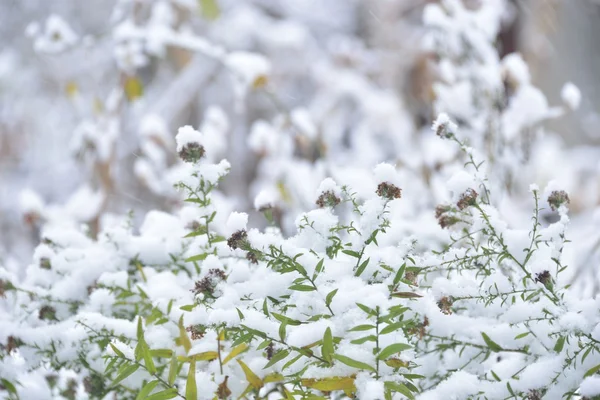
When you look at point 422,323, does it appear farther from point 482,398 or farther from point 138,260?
point 138,260

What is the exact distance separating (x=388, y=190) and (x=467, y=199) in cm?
11

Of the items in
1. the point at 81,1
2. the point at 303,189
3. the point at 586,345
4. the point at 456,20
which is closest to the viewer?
the point at 586,345

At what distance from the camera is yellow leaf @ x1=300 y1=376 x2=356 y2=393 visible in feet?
2.59

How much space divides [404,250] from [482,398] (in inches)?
8.9

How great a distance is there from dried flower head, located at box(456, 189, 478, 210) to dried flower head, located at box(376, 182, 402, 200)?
3.6 inches

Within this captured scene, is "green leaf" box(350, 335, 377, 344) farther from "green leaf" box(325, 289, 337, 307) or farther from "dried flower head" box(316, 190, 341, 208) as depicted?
"dried flower head" box(316, 190, 341, 208)

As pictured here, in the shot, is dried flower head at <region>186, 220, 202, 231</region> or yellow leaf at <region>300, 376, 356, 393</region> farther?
dried flower head at <region>186, 220, 202, 231</region>

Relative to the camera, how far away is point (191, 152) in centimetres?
93

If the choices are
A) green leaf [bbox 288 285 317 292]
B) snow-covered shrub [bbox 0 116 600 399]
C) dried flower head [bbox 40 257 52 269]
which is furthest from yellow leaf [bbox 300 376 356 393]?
dried flower head [bbox 40 257 52 269]

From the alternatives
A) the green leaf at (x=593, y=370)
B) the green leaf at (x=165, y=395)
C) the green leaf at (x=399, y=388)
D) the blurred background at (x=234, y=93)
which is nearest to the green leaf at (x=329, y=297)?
the green leaf at (x=399, y=388)

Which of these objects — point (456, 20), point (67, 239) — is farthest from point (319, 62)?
point (67, 239)

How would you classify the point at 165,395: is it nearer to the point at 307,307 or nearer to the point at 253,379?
the point at 253,379

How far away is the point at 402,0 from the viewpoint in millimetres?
5793

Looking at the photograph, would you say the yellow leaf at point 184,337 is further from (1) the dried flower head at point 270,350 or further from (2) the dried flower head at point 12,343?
(2) the dried flower head at point 12,343
